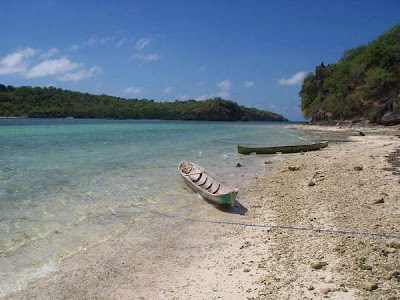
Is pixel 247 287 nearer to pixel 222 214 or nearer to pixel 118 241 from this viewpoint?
pixel 118 241

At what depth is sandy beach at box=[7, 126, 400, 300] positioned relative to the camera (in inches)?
189

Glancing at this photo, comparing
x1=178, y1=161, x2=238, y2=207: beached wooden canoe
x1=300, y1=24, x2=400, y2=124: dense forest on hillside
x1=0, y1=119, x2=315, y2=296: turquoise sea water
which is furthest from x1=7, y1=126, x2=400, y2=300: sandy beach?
x1=300, y1=24, x2=400, y2=124: dense forest on hillside

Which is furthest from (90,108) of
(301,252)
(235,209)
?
(301,252)

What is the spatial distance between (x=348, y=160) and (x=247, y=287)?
12.8 meters

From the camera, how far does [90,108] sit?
138 meters

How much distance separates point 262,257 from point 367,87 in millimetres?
61580

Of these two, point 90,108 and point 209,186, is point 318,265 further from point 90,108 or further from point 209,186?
point 90,108

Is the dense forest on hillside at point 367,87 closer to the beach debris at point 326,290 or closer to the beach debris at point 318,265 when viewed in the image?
the beach debris at point 318,265

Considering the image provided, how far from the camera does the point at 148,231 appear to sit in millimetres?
7926

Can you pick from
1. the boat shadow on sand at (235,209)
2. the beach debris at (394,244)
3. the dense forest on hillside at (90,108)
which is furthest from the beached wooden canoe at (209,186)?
the dense forest on hillside at (90,108)

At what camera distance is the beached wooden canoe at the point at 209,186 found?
9.31m

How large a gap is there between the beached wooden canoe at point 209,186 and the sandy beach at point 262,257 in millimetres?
363

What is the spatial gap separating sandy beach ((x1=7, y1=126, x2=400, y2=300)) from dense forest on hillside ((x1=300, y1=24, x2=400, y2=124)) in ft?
136

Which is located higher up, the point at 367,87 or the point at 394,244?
the point at 367,87
